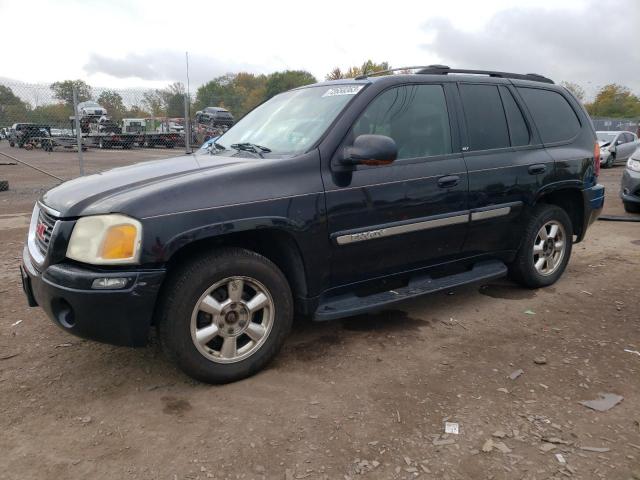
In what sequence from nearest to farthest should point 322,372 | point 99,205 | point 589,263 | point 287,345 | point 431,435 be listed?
point 431,435, point 99,205, point 322,372, point 287,345, point 589,263

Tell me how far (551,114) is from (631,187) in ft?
14.3

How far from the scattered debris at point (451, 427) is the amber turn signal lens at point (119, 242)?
1.80 metres

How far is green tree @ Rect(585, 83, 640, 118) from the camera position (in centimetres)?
6225

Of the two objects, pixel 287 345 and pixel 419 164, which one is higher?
pixel 419 164

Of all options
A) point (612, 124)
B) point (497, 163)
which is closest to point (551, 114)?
point (497, 163)

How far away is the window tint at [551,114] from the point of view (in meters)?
4.30

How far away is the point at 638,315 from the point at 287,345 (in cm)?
274

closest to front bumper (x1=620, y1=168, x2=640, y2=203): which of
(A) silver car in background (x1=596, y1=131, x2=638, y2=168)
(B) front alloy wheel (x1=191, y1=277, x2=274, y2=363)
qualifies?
(B) front alloy wheel (x1=191, y1=277, x2=274, y2=363)

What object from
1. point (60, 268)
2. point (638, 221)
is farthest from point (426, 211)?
point (638, 221)

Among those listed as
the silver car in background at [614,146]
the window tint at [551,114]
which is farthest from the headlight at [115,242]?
the silver car in background at [614,146]

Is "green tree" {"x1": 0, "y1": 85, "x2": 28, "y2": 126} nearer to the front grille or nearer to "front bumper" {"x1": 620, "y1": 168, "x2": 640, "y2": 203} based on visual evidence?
the front grille

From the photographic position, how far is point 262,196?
284cm

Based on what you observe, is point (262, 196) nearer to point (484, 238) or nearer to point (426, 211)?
point (426, 211)

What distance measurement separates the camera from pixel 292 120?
3584 mm
